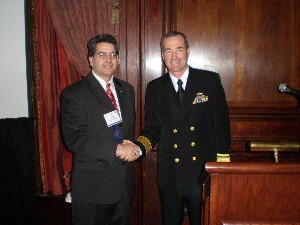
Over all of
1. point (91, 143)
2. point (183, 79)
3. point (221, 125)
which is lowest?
point (91, 143)

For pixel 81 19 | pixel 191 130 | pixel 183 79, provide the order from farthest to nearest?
1. pixel 81 19
2. pixel 183 79
3. pixel 191 130

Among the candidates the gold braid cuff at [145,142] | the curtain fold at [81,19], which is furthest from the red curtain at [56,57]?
the gold braid cuff at [145,142]

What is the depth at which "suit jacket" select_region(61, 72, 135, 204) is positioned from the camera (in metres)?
1.74

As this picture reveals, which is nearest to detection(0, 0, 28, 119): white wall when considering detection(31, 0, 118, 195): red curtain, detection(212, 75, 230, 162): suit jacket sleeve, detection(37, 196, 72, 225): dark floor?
detection(31, 0, 118, 195): red curtain

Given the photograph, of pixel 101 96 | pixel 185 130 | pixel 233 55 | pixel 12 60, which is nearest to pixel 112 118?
pixel 101 96

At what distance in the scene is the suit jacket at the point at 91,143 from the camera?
1.74 meters

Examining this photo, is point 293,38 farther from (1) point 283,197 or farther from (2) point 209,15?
(1) point 283,197

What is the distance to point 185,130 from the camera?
1840 millimetres

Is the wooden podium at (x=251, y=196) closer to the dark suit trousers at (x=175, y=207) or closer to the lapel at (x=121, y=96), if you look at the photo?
the dark suit trousers at (x=175, y=207)

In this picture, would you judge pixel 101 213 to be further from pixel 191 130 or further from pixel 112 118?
pixel 191 130

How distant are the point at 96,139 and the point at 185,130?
0.60 m

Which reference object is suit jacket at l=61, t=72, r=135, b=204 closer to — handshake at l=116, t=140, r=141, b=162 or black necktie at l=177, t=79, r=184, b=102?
handshake at l=116, t=140, r=141, b=162

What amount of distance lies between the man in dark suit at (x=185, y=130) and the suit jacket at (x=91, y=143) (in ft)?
1.17

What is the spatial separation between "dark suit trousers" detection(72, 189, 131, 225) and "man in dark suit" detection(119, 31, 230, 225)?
283 mm
